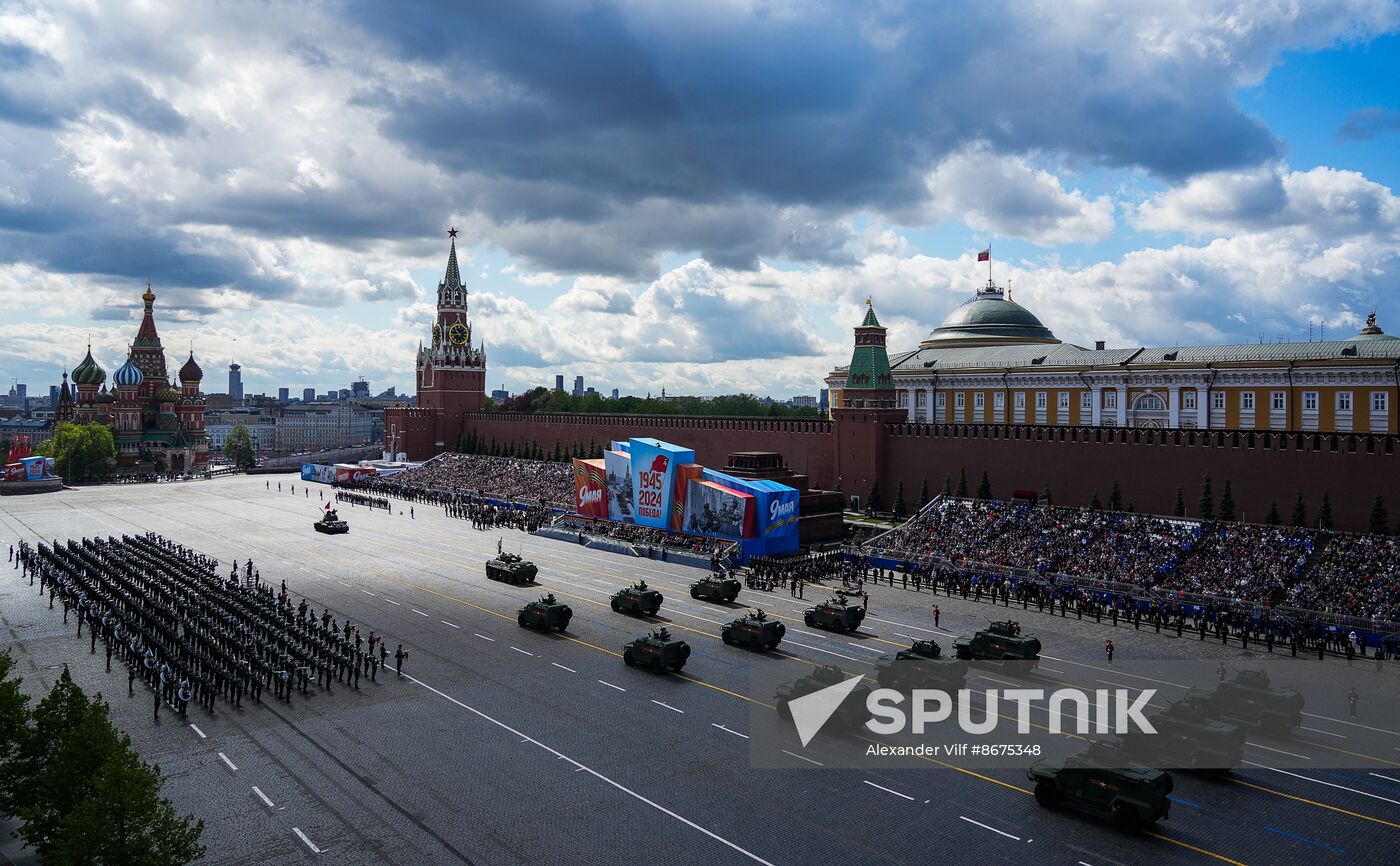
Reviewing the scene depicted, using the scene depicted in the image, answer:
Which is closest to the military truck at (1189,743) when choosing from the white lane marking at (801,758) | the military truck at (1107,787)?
the military truck at (1107,787)

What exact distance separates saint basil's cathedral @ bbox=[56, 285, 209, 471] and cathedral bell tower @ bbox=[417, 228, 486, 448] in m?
29.2

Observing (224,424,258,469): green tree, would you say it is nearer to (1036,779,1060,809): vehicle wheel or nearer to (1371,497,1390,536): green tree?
(1371,497,1390,536): green tree

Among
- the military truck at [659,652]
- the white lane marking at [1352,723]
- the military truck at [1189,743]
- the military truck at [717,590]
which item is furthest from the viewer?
the military truck at [717,590]

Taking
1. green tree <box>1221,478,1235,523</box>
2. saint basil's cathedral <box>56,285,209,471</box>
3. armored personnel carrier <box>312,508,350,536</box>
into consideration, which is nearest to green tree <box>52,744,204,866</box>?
green tree <box>1221,478,1235,523</box>

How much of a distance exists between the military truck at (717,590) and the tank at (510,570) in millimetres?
6530

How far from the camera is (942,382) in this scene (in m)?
62.6

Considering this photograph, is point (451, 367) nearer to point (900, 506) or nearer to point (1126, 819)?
point (900, 506)

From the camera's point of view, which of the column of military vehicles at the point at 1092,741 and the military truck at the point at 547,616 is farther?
the military truck at the point at 547,616

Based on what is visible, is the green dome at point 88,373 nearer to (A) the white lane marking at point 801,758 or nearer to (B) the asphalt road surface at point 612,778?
(B) the asphalt road surface at point 612,778

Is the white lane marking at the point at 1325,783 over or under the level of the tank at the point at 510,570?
under

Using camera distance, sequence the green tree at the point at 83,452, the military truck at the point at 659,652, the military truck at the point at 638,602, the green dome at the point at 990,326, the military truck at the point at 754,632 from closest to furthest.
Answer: the military truck at the point at 659,652, the military truck at the point at 754,632, the military truck at the point at 638,602, the green dome at the point at 990,326, the green tree at the point at 83,452

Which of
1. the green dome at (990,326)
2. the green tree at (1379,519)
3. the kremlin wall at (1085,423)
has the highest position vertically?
the green dome at (990,326)

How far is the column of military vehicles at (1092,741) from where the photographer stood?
15141mm

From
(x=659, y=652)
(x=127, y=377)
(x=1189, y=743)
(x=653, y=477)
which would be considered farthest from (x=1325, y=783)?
(x=127, y=377)
